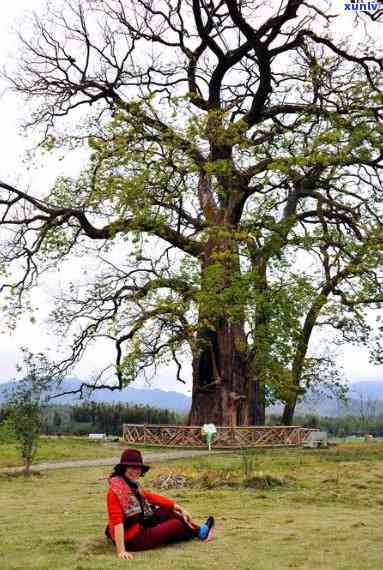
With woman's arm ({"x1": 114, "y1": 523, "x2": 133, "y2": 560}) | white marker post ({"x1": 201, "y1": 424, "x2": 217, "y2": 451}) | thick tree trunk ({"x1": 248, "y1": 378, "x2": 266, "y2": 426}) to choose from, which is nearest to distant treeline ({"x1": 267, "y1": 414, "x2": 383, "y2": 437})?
thick tree trunk ({"x1": 248, "y1": 378, "x2": 266, "y2": 426})

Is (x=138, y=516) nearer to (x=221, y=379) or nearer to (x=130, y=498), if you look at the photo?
(x=130, y=498)

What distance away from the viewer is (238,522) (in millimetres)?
9859

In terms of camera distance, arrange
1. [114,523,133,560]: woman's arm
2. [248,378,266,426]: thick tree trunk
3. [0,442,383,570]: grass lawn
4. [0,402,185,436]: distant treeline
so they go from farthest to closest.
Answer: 1. [0,402,185,436]: distant treeline
2. [248,378,266,426]: thick tree trunk
3. [114,523,133,560]: woman's arm
4. [0,442,383,570]: grass lawn

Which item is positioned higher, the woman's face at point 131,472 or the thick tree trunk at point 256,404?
the thick tree trunk at point 256,404

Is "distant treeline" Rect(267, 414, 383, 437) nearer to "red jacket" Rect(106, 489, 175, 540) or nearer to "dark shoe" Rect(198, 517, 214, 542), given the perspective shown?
"dark shoe" Rect(198, 517, 214, 542)

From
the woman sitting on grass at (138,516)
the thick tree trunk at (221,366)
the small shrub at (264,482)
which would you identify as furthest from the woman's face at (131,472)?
the thick tree trunk at (221,366)

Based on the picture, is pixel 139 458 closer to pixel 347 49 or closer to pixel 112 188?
pixel 112 188

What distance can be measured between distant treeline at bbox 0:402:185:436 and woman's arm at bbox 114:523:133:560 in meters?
31.9

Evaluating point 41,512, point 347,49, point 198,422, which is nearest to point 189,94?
point 347,49

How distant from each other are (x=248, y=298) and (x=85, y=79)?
39.7 ft

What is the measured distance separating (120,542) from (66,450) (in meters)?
17.1

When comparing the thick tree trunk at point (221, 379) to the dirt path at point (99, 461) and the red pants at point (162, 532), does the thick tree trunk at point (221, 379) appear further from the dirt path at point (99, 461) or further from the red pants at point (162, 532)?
the red pants at point (162, 532)

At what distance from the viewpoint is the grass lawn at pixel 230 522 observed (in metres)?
7.54

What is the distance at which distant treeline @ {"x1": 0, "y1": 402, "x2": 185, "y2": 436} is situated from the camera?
40031 mm
